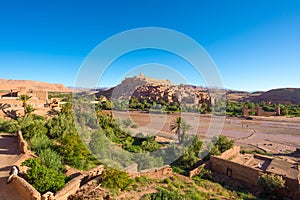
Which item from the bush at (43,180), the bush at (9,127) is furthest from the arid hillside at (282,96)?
the bush at (43,180)

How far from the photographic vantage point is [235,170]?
12.2 meters

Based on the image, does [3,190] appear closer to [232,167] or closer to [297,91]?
[232,167]

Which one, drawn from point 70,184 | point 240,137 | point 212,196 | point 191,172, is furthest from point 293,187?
point 240,137

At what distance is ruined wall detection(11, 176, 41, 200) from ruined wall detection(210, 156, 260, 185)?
11.0 metres

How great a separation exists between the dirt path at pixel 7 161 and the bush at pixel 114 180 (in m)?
2.89

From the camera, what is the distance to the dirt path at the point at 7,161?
6461 millimetres

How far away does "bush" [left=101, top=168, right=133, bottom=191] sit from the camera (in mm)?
7649

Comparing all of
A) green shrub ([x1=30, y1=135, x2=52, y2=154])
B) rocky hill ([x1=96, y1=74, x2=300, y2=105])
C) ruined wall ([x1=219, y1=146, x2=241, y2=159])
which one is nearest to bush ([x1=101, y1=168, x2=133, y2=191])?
green shrub ([x1=30, y1=135, x2=52, y2=154])

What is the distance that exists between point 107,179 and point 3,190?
3.60m

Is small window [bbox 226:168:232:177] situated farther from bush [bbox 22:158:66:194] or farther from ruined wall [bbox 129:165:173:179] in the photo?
bush [bbox 22:158:66:194]

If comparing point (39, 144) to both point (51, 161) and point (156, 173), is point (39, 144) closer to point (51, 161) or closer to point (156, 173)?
point (51, 161)

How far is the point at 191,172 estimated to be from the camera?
38.5ft

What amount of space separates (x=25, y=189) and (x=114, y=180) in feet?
10.1

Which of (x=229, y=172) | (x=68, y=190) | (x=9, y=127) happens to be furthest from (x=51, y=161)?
(x=229, y=172)
